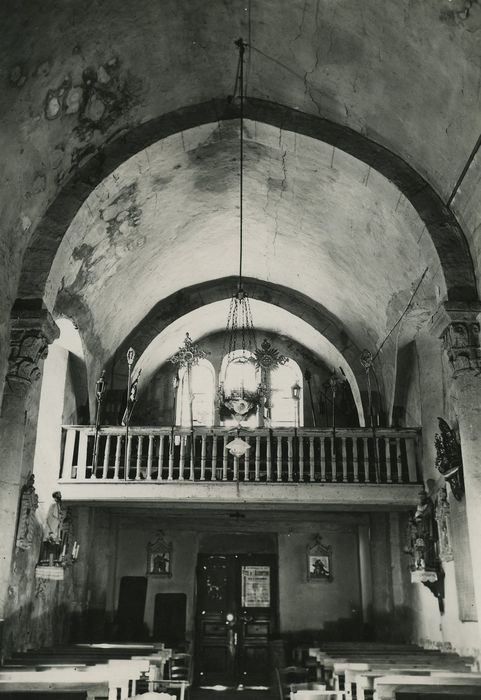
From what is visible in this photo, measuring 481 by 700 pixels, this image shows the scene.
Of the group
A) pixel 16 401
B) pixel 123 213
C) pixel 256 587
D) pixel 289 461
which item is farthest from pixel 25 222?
pixel 256 587

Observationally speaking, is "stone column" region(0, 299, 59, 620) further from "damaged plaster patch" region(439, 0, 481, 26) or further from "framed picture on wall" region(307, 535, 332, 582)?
"framed picture on wall" region(307, 535, 332, 582)

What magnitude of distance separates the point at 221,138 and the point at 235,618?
35.5 ft

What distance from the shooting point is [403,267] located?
43.5ft

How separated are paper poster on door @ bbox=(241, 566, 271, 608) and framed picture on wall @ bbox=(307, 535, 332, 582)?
1.03 metres

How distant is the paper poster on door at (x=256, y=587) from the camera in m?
17.4

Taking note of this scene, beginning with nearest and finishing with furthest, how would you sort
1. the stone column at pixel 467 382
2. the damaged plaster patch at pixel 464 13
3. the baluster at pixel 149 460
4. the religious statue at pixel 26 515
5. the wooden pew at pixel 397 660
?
the damaged plaster patch at pixel 464 13 < the stone column at pixel 467 382 < the wooden pew at pixel 397 660 < the religious statue at pixel 26 515 < the baluster at pixel 149 460

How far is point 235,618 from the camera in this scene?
56.3ft

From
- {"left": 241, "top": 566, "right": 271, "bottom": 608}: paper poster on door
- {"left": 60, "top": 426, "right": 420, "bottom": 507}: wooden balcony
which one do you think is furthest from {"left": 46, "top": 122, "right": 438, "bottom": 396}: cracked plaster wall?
{"left": 241, "top": 566, "right": 271, "bottom": 608}: paper poster on door

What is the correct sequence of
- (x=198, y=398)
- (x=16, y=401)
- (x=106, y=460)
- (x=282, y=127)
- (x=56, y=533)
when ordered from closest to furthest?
1. (x=16, y=401)
2. (x=282, y=127)
3. (x=56, y=533)
4. (x=106, y=460)
5. (x=198, y=398)

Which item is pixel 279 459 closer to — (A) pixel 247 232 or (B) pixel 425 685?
(A) pixel 247 232

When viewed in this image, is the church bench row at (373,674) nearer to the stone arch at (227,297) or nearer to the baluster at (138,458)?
the baluster at (138,458)

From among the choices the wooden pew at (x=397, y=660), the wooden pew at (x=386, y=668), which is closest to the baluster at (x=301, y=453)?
the wooden pew at (x=397, y=660)

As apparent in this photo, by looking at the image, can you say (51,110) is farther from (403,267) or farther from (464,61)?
(403,267)

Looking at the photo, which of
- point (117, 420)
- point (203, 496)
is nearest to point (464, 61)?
point (203, 496)
